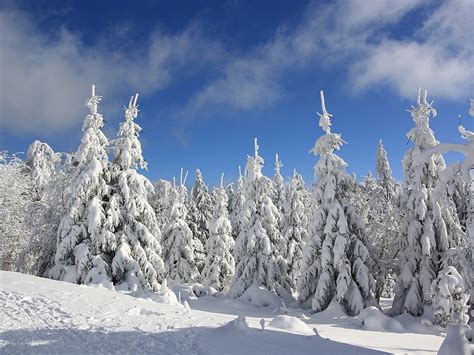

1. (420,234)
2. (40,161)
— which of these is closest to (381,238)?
(420,234)

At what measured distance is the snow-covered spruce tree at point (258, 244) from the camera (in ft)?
99.5

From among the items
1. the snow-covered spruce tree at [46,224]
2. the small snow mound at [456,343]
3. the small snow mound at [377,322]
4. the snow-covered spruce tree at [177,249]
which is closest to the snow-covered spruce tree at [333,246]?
the small snow mound at [377,322]

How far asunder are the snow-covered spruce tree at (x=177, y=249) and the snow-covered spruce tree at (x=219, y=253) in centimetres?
147

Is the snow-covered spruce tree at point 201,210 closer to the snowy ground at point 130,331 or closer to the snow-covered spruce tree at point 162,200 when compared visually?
the snow-covered spruce tree at point 162,200

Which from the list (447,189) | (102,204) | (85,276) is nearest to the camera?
(447,189)

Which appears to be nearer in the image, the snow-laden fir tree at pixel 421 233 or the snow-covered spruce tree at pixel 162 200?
the snow-laden fir tree at pixel 421 233

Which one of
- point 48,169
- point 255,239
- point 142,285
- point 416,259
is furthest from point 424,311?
point 48,169

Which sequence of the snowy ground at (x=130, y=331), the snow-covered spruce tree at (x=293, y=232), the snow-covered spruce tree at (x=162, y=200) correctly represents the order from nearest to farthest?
the snowy ground at (x=130, y=331) < the snow-covered spruce tree at (x=293, y=232) < the snow-covered spruce tree at (x=162, y=200)

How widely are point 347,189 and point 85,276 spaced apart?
15817 millimetres

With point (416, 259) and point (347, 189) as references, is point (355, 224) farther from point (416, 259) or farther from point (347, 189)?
point (416, 259)

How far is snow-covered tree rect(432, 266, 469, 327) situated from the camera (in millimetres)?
20297

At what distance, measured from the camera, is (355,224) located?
82.7 ft

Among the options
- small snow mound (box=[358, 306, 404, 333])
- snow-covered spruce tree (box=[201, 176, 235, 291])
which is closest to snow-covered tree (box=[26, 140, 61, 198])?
snow-covered spruce tree (box=[201, 176, 235, 291])

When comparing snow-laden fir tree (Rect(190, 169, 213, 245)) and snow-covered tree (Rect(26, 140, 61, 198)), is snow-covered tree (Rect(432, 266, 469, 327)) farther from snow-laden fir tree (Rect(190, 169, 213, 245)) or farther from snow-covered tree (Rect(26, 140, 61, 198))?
snow-covered tree (Rect(26, 140, 61, 198))
